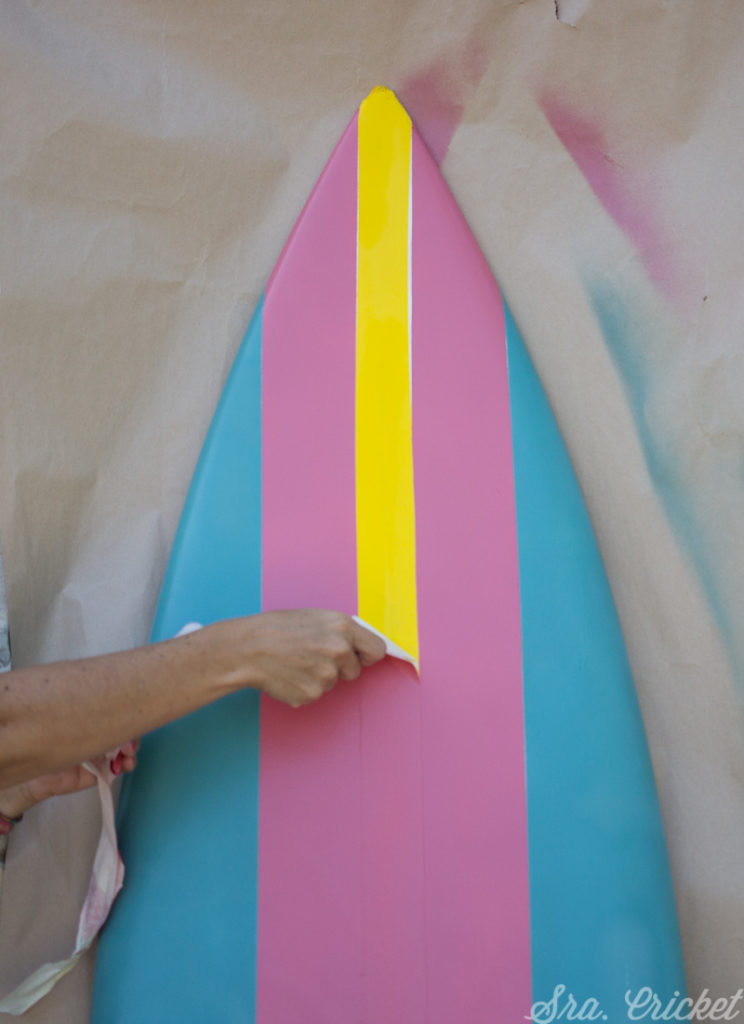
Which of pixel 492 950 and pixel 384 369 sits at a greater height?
pixel 384 369

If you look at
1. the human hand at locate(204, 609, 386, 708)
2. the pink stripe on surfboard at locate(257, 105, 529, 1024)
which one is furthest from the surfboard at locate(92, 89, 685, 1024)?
the human hand at locate(204, 609, 386, 708)

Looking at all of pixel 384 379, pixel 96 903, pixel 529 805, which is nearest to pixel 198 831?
pixel 96 903

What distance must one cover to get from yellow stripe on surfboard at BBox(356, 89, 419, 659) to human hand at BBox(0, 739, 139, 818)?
326 millimetres

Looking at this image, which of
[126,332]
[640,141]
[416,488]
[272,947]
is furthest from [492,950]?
[640,141]

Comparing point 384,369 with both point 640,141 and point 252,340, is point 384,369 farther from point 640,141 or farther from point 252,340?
point 640,141

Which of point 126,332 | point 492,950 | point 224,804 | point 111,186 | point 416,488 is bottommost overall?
point 492,950

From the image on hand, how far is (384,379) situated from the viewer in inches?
44.1

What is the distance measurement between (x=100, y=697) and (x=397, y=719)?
1.15 feet

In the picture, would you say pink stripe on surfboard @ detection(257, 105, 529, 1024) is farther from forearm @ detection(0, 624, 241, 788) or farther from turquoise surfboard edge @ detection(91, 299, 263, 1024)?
forearm @ detection(0, 624, 241, 788)

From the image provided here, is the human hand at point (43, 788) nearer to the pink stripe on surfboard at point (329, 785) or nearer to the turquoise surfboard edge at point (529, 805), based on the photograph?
the turquoise surfboard edge at point (529, 805)

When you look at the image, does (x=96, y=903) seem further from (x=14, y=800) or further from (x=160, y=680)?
(x=160, y=680)

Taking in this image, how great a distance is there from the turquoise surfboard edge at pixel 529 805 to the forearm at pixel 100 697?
0.17 meters

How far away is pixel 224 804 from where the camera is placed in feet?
3.41

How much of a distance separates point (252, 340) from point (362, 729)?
1.64ft
